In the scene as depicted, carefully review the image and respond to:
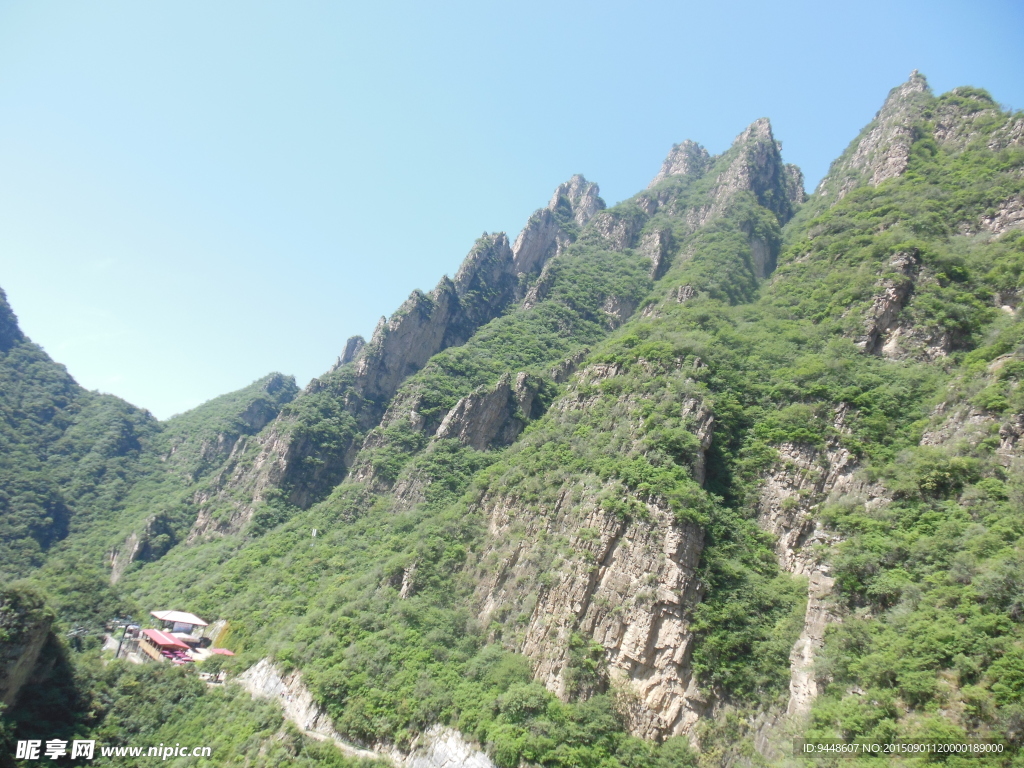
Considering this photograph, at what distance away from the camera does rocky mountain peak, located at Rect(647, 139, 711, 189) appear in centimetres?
12668

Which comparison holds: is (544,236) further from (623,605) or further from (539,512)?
(623,605)

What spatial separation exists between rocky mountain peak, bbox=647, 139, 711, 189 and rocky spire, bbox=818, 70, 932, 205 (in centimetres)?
3294

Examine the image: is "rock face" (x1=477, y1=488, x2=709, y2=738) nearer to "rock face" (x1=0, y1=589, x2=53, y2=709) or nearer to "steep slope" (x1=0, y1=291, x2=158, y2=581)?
"rock face" (x1=0, y1=589, x2=53, y2=709)

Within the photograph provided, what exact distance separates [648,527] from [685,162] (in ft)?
395

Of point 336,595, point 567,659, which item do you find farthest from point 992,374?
point 336,595

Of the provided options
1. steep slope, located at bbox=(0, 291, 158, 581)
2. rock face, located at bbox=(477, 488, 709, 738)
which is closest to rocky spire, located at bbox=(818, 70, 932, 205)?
rock face, located at bbox=(477, 488, 709, 738)

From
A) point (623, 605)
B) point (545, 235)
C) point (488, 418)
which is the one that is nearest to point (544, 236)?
point (545, 235)

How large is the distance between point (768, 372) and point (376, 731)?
41857mm

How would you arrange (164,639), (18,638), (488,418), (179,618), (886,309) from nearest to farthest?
(18,638), (164,639), (886,309), (179,618), (488,418)

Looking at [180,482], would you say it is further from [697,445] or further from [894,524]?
[894,524]

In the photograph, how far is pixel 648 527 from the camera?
34.1 meters

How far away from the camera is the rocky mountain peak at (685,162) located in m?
127

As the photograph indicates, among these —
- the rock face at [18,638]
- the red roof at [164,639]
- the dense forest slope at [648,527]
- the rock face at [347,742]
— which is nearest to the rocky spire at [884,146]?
the dense forest slope at [648,527]

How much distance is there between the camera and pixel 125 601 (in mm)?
54531
